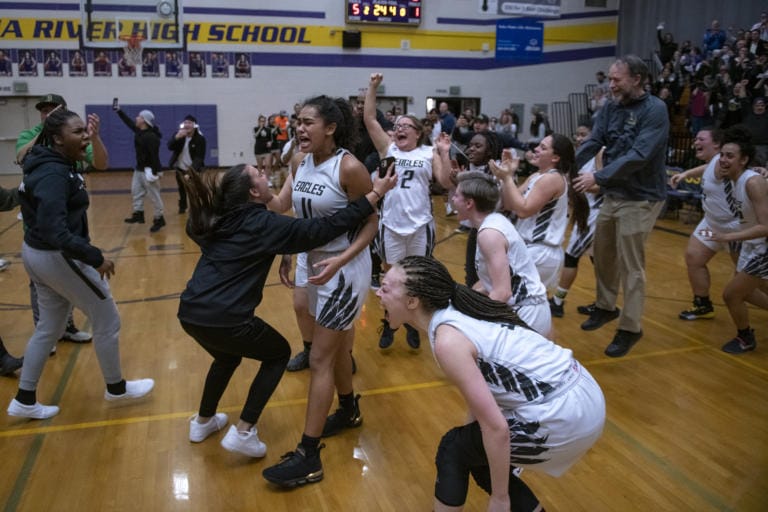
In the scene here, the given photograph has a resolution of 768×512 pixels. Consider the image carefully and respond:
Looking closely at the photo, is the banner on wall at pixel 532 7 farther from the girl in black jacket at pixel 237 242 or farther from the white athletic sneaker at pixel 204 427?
the white athletic sneaker at pixel 204 427

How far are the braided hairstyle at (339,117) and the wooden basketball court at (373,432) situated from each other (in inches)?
71.1

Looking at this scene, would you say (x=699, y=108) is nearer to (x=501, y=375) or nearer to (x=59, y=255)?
(x=501, y=375)

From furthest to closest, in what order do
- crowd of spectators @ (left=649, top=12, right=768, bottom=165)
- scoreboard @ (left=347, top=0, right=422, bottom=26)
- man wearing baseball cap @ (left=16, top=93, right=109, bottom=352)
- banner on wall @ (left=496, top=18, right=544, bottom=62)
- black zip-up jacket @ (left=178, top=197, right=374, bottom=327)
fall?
scoreboard @ (left=347, top=0, right=422, bottom=26) → banner on wall @ (left=496, top=18, right=544, bottom=62) → crowd of spectators @ (left=649, top=12, right=768, bottom=165) → man wearing baseball cap @ (left=16, top=93, right=109, bottom=352) → black zip-up jacket @ (left=178, top=197, right=374, bottom=327)

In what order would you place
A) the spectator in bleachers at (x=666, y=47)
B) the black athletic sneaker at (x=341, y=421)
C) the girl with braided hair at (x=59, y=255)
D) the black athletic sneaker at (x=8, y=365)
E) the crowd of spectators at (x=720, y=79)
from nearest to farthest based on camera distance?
Answer: the girl with braided hair at (x=59, y=255) → the black athletic sneaker at (x=341, y=421) → the black athletic sneaker at (x=8, y=365) → the crowd of spectators at (x=720, y=79) → the spectator in bleachers at (x=666, y=47)

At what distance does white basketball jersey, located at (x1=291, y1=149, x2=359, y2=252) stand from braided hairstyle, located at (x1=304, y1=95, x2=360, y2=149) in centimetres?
8

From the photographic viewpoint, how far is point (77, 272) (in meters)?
3.67

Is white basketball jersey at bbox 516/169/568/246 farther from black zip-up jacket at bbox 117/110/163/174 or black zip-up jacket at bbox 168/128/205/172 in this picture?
black zip-up jacket at bbox 168/128/205/172

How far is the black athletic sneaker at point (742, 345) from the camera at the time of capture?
5160mm

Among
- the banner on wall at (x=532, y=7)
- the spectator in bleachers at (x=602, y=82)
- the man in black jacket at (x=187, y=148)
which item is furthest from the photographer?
the spectator in bleachers at (x=602, y=82)

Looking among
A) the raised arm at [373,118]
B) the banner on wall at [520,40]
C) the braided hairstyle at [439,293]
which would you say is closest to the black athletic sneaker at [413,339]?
the raised arm at [373,118]

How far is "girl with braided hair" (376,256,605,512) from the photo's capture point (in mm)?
2219

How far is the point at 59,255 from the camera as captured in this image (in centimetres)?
361

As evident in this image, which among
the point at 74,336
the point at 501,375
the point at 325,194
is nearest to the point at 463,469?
the point at 501,375

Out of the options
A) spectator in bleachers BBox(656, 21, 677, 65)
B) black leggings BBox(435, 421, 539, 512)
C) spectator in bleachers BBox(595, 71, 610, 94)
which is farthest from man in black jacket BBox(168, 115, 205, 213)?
spectator in bleachers BBox(656, 21, 677, 65)
